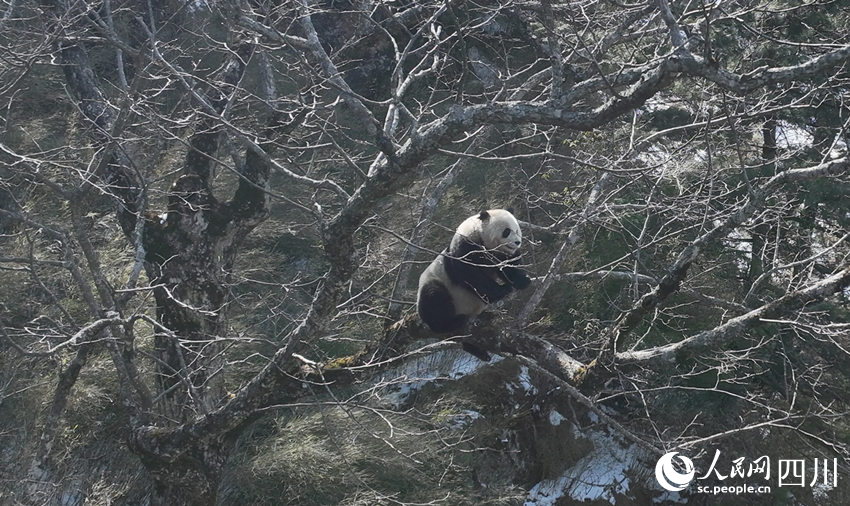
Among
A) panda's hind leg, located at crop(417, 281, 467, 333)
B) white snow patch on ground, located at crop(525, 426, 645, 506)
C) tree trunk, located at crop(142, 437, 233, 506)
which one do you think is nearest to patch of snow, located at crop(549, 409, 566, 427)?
white snow patch on ground, located at crop(525, 426, 645, 506)

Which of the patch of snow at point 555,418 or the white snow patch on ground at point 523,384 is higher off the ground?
the white snow patch on ground at point 523,384

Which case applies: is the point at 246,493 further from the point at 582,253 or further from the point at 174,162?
the point at 174,162

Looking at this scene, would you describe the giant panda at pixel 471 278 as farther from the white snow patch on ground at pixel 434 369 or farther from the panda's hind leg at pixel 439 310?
the white snow patch on ground at pixel 434 369

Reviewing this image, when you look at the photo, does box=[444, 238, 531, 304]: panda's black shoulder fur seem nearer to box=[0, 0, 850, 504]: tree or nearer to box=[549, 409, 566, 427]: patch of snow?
box=[0, 0, 850, 504]: tree

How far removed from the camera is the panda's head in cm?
605

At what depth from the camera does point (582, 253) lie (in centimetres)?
945

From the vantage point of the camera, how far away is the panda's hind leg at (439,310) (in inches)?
224

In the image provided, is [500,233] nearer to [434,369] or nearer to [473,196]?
[434,369]

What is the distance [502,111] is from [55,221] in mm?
8558

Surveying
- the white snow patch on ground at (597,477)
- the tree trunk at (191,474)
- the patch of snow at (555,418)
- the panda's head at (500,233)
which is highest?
the panda's head at (500,233)

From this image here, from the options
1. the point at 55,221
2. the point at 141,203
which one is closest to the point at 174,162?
the point at 55,221

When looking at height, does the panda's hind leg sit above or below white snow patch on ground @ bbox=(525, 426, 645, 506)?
above

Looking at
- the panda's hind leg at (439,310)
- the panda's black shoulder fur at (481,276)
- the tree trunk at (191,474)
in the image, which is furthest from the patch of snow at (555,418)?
the tree trunk at (191,474)

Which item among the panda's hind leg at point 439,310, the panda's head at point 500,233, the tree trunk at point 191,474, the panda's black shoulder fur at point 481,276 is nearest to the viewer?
the panda's hind leg at point 439,310
